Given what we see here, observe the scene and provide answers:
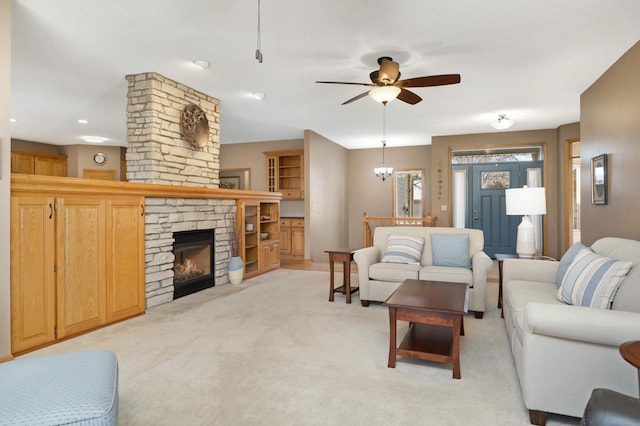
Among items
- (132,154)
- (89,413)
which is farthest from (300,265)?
(89,413)

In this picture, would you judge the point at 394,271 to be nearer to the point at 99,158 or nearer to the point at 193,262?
the point at 193,262

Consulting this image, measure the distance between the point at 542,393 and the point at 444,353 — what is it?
77 centimetres

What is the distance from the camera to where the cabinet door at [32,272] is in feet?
9.20

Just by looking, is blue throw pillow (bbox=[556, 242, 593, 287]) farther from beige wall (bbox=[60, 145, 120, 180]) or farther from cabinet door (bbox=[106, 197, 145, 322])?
beige wall (bbox=[60, 145, 120, 180])

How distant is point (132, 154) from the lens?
177 inches

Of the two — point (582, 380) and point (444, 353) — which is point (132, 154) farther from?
point (582, 380)

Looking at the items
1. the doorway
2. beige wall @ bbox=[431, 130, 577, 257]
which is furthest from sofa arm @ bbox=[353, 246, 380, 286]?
the doorway

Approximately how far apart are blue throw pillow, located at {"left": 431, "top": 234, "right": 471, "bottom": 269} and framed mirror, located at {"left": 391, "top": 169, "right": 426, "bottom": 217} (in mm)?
5515

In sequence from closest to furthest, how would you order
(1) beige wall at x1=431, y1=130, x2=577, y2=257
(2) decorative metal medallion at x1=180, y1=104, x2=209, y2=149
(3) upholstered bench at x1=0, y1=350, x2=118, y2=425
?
(3) upholstered bench at x1=0, y1=350, x2=118, y2=425, (2) decorative metal medallion at x1=180, y1=104, x2=209, y2=149, (1) beige wall at x1=431, y1=130, x2=577, y2=257

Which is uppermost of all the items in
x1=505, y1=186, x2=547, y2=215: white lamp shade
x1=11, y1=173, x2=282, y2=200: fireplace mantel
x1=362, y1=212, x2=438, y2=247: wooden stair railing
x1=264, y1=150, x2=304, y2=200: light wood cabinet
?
x1=264, y1=150, x2=304, y2=200: light wood cabinet

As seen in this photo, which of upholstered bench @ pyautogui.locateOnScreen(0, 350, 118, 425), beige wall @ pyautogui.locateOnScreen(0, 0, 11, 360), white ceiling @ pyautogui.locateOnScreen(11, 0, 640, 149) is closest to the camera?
upholstered bench @ pyautogui.locateOnScreen(0, 350, 118, 425)

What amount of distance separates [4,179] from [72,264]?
3.03 ft

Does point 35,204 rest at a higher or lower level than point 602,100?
lower

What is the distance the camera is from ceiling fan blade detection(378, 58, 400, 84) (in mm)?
3654
